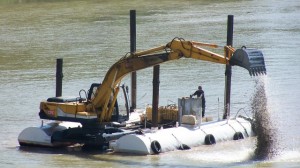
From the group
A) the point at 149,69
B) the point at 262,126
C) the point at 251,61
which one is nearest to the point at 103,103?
the point at 262,126

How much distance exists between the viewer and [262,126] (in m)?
31.8

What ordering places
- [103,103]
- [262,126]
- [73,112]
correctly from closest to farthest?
[73,112]
[103,103]
[262,126]

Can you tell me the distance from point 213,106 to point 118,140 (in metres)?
9.83

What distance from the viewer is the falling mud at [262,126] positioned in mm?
30881

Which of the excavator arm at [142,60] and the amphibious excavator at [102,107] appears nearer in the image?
the excavator arm at [142,60]

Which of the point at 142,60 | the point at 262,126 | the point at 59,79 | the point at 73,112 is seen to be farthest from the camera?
the point at 59,79

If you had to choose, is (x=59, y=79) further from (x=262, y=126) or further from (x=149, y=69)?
(x=149, y=69)

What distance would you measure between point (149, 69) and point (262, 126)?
61.5 ft

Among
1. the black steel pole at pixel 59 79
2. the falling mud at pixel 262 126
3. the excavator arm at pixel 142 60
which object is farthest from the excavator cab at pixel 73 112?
the falling mud at pixel 262 126

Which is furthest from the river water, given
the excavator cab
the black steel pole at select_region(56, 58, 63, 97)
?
the black steel pole at select_region(56, 58, 63, 97)

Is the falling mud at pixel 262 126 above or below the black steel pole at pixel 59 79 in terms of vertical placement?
below

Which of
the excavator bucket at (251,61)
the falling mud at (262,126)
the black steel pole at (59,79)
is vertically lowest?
the falling mud at (262,126)

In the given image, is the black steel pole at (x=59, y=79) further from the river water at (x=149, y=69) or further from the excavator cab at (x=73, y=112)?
the excavator cab at (x=73, y=112)

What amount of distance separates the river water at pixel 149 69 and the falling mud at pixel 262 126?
8 centimetres
